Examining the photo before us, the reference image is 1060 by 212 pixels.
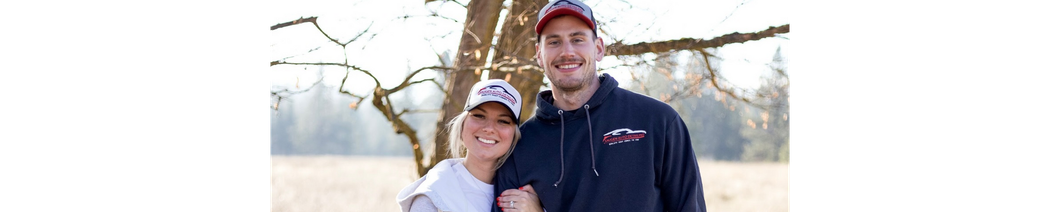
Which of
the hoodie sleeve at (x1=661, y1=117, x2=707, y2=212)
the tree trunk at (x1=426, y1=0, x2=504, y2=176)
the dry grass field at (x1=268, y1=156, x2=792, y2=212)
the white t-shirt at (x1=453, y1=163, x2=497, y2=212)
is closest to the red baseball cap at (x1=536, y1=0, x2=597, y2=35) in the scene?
the hoodie sleeve at (x1=661, y1=117, x2=707, y2=212)

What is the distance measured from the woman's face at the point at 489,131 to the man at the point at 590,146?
87mm

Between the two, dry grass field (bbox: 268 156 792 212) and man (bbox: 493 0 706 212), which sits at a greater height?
man (bbox: 493 0 706 212)

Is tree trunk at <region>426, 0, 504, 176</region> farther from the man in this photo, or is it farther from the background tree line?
the man

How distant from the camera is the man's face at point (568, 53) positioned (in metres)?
2.95

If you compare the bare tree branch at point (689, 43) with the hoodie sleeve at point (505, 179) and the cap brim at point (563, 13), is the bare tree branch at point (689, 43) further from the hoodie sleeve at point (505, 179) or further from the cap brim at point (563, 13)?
the hoodie sleeve at point (505, 179)

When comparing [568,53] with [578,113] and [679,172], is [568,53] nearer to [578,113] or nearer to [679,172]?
[578,113]

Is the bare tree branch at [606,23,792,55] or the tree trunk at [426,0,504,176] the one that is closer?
the bare tree branch at [606,23,792,55]

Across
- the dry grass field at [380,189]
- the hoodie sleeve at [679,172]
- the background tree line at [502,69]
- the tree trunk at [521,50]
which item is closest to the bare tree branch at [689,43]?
the background tree line at [502,69]

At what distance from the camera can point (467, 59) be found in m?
5.27

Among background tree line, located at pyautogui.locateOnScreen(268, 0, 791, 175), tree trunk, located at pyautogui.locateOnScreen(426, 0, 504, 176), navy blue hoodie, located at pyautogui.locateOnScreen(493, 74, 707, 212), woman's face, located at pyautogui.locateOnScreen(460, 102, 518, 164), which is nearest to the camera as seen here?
navy blue hoodie, located at pyautogui.locateOnScreen(493, 74, 707, 212)

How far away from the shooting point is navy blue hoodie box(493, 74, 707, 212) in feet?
9.30

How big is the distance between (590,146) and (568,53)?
15.2 inches

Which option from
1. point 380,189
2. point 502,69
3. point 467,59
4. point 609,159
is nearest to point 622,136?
point 609,159
